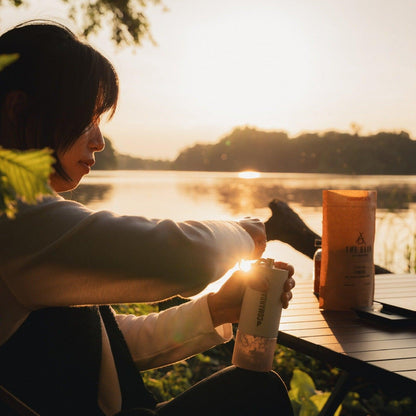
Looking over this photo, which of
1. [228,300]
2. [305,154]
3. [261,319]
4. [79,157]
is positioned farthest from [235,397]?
[305,154]

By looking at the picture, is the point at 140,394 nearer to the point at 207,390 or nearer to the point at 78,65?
the point at 207,390

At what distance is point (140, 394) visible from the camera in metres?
1.39

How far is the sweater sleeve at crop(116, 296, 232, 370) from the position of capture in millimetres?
1505

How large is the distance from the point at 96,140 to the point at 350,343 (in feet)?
2.89

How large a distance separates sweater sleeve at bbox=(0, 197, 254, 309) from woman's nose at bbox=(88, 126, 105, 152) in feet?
1.01

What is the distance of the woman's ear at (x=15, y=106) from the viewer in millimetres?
1115

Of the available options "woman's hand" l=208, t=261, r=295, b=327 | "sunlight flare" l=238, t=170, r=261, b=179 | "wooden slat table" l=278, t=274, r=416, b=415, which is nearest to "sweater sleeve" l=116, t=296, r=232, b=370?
"woman's hand" l=208, t=261, r=295, b=327

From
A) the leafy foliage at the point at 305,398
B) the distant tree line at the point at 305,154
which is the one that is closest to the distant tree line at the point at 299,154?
the distant tree line at the point at 305,154

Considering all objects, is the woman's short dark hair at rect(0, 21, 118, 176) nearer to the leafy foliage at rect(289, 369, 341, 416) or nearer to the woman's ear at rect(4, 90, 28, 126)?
the woman's ear at rect(4, 90, 28, 126)

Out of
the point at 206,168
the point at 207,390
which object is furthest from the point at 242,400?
the point at 206,168

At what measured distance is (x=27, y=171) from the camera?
0.48 meters

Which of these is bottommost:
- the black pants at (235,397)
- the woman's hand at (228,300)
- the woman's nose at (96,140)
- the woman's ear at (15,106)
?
the black pants at (235,397)

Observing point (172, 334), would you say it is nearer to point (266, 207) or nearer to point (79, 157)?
point (79, 157)

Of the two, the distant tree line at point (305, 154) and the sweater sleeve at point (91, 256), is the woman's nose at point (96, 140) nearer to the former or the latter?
the sweater sleeve at point (91, 256)
